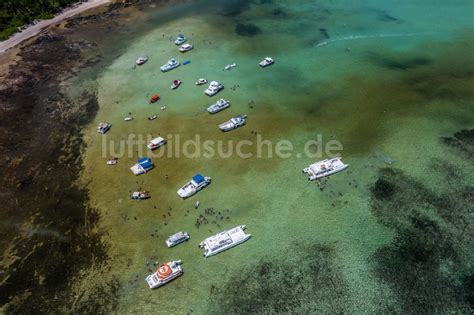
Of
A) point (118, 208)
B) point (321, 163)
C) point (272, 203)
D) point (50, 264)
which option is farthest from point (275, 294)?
point (50, 264)

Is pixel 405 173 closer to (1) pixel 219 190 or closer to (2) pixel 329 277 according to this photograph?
(2) pixel 329 277

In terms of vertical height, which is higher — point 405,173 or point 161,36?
point 161,36

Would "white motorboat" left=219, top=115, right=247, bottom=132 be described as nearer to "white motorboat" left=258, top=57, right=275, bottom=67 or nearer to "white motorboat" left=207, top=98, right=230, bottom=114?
"white motorboat" left=207, top=98, right=230, bottom=114

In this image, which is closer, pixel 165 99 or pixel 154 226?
pixel 154 226

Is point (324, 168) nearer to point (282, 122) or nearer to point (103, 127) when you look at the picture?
point (282, 122)

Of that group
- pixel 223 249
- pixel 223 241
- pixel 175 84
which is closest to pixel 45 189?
pixel 223 241

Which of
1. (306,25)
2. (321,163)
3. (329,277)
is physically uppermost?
(306,25)

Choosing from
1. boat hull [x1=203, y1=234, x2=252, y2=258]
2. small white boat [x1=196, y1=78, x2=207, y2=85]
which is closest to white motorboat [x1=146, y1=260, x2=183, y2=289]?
boat hull [x1=203, y1=234, x2=252, y2=258]
